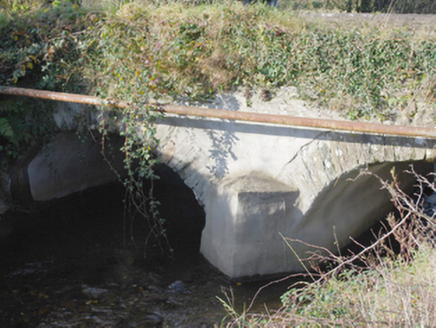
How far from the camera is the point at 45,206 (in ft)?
22.2

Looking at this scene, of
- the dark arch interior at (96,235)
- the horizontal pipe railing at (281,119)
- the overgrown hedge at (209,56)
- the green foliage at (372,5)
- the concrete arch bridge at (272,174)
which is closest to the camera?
the horizontal pipe railing at (281,119)

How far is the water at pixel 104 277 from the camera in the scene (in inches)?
163

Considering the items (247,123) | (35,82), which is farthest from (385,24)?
(35,82)

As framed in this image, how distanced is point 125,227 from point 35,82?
2388mm

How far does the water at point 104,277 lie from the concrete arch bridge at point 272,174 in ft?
1.39

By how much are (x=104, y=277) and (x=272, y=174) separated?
226 centimetres

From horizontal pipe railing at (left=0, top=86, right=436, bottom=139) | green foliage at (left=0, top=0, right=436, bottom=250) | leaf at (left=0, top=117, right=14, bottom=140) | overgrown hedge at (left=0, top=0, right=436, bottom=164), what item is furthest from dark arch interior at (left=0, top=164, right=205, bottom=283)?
horizontal pipe railing at (left=0, top=86, right=436, bottom=139)

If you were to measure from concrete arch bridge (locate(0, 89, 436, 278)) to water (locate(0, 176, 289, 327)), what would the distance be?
42 centimetres

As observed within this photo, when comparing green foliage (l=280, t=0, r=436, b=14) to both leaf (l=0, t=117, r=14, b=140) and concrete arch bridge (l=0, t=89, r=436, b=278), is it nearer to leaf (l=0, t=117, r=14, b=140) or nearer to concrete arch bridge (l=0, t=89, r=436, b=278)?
concrete arch bridge (l=0, t=89, r=436, b=278)

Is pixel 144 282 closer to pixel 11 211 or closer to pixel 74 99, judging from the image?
pixel 74 99

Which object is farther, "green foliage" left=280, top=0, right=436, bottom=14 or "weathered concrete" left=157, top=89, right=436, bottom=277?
"green foliage" left=280, top=0, right=436, bottom=14

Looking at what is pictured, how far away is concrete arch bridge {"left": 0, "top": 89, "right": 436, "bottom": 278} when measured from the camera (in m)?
4.40

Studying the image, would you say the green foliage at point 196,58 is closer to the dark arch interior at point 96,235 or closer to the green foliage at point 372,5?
the dark arch interior at point 96,235

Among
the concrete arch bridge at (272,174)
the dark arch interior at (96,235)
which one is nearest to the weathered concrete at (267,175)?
the concrete arch bridge at (272,174)
